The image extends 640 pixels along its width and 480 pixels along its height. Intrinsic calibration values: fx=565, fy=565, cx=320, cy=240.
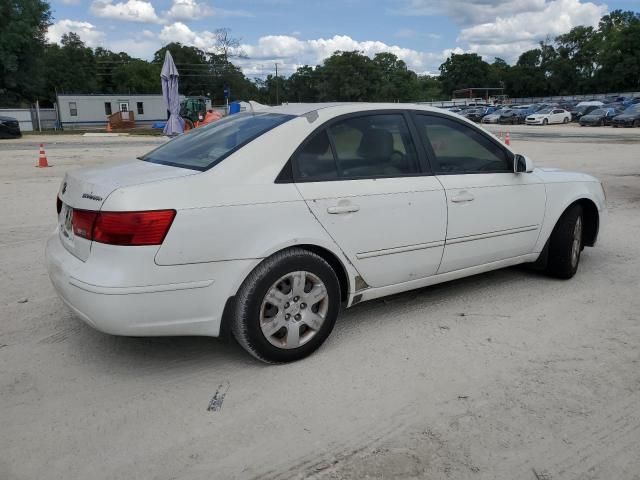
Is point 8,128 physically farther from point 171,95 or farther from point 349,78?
point 349,78

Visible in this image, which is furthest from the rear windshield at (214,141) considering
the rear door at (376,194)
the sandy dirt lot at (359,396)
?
the sandy dirt lot at (359,396)

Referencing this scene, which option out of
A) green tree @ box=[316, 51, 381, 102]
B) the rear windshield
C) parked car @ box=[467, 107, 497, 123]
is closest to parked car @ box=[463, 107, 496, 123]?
parked car @ box=[467, 107, 497, 123]

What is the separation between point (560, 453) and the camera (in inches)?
105

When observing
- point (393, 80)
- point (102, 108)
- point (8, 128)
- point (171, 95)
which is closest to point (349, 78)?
point (393, 80)

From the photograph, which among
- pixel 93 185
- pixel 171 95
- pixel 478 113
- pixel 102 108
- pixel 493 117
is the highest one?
pixel 171 95

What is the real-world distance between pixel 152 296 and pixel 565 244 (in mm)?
3672

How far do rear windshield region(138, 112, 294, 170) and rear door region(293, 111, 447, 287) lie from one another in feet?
1.23

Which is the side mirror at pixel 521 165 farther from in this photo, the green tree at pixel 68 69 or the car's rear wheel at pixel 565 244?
the green tree at pixel 68 69

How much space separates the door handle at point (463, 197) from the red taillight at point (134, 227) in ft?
6.95

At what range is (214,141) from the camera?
12.7ft

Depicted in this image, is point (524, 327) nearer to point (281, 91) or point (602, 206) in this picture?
point (602, 206)

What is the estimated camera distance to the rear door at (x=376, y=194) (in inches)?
141

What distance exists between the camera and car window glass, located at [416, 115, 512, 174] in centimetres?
424

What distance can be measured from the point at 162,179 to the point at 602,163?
48.6 feet
